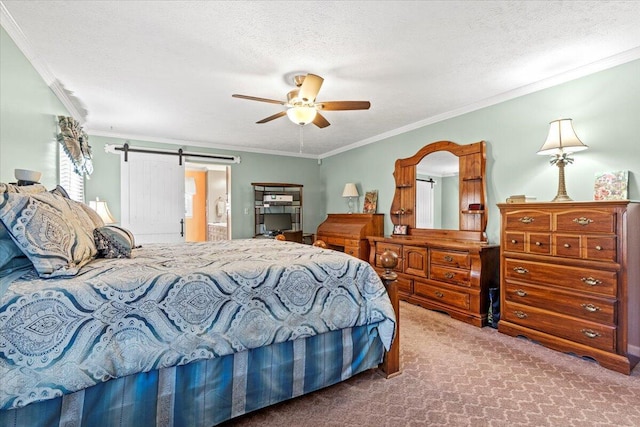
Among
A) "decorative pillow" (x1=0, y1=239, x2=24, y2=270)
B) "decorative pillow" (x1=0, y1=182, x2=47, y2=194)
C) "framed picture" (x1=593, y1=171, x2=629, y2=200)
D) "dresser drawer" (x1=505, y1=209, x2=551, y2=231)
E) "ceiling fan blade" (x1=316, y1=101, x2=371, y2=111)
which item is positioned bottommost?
"decorative pillow" (x1=0, y1=239, x2=24, y2=270)

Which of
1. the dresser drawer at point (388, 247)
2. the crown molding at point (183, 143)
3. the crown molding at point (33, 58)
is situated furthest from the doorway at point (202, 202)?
the dresser drawer at point (388, 247)

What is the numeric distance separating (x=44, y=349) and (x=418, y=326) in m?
2.85

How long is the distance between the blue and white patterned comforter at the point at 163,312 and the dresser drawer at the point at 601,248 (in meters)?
1.68

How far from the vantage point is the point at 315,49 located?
2.36 meters

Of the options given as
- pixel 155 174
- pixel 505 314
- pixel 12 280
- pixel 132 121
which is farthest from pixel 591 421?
pixel 155 174

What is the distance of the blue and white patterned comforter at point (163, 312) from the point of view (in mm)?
1188

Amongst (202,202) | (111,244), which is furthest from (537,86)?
(202,202)

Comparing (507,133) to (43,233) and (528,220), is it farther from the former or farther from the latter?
(43,233)

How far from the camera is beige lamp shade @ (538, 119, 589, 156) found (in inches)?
101

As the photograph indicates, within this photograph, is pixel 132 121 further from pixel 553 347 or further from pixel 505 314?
pixel 553 347

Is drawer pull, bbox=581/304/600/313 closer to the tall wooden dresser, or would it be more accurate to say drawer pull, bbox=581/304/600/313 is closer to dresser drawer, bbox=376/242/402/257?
the tall wooden dresser

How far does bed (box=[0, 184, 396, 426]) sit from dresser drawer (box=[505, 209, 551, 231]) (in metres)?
1.64

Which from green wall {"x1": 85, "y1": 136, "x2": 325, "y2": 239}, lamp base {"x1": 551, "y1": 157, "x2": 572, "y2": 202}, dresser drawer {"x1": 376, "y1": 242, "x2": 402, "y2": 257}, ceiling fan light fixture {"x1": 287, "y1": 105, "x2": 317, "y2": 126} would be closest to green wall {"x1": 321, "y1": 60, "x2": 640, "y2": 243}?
lamp base {"x1": 551, "y1": 157, "x2": 572, "y2": 202}

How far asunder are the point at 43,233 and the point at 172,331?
71 centimetres
